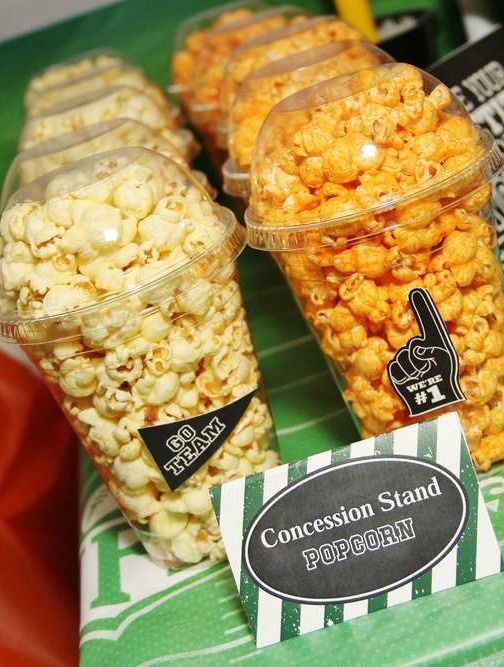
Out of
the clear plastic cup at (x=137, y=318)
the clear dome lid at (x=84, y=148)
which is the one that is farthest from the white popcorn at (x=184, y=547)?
the clear dome lid at (x=84, y=148)

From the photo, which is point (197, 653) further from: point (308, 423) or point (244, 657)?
point (308, 423)

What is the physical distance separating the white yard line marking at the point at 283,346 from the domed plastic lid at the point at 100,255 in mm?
598

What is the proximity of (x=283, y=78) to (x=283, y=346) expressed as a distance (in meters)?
0.55

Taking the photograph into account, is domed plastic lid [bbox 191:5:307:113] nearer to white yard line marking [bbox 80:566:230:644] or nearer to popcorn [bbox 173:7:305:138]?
popcorn [bbox 173:7:305:138]

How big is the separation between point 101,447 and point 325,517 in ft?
1.09

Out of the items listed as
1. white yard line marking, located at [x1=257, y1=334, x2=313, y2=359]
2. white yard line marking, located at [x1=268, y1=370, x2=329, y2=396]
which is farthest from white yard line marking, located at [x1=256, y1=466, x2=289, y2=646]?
white yard line marking, located at [x1=257, y1=334, x2=313, y2=359]

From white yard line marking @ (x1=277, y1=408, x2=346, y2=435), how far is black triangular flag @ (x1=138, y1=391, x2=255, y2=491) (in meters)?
0.29

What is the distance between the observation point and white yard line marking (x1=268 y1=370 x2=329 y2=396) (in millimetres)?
1601

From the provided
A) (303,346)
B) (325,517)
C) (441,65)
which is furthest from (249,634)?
(441,65)

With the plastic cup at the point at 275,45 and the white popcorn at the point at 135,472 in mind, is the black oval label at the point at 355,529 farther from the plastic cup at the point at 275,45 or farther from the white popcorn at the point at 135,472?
the plastic cup at the point at 275,45

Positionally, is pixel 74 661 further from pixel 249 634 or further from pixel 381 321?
pixel 381 321

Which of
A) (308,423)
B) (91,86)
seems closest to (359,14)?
(91,86)

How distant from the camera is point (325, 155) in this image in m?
1.07

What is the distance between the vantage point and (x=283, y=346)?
1761 mm
